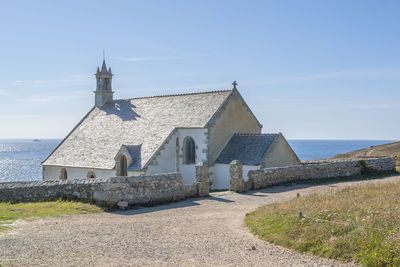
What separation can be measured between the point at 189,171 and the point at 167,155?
79.9 inches

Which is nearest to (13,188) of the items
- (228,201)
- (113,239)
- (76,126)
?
(113,239)

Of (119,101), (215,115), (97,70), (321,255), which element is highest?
(97,70)

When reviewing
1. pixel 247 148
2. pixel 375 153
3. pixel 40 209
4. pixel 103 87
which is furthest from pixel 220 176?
pixel 375 153

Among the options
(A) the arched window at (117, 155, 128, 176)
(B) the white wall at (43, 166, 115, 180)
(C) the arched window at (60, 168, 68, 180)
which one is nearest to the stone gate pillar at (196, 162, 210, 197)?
(A) the arched window at (117, 155, 128, 176)

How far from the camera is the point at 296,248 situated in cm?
1023

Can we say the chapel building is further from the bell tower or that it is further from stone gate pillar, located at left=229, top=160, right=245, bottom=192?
the bell tower

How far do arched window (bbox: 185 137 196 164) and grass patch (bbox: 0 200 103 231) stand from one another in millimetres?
13722

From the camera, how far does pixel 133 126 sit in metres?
33.1

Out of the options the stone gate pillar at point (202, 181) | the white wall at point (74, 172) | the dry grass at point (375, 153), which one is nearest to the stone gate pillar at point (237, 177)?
the stone gate pillar at point (202, 181)

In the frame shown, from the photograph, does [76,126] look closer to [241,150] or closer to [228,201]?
[241,150]

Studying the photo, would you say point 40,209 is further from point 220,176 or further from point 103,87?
point 103,87

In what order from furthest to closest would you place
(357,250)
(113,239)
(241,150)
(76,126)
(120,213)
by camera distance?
(76,126)
(241,150)
(120,213)
(113,239)
(357,250)

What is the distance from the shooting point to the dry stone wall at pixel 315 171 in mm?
22641

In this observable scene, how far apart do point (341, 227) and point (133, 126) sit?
2486 cm
